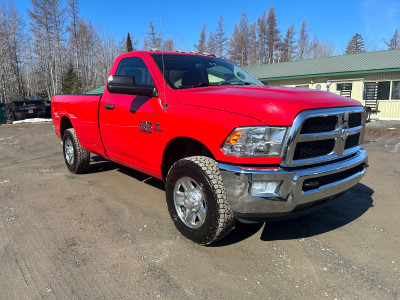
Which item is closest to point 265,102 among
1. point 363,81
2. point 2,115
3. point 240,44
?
point 363,81

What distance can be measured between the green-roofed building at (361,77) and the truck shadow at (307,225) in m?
13.3

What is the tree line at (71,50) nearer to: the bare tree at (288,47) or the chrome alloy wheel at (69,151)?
the bare tree at (288,47)

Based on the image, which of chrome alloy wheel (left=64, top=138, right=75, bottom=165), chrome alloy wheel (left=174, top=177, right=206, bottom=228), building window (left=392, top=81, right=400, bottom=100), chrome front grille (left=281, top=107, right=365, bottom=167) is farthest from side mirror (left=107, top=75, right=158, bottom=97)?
building window (left=392, top=81, right=400, bottom=100)

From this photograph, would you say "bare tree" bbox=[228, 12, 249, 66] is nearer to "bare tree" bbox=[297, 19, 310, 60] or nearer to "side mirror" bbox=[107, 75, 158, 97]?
"bare tree" bbox=[297, 19, 310, 60]

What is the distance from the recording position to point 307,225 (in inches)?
135

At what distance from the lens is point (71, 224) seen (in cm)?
349

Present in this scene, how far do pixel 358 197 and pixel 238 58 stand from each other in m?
58.4

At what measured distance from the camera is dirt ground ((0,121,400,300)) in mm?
2320

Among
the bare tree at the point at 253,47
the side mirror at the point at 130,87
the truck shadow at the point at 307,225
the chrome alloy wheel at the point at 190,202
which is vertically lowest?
the truck shadow at the point at 307,225

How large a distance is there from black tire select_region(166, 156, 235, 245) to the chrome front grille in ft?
2.07

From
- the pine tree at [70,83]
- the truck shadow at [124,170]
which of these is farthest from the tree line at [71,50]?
the truck shadow at [124,170]

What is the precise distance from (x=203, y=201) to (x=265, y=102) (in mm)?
1099

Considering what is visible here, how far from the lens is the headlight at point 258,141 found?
2377 mm

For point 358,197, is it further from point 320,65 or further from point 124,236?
point 320,65
